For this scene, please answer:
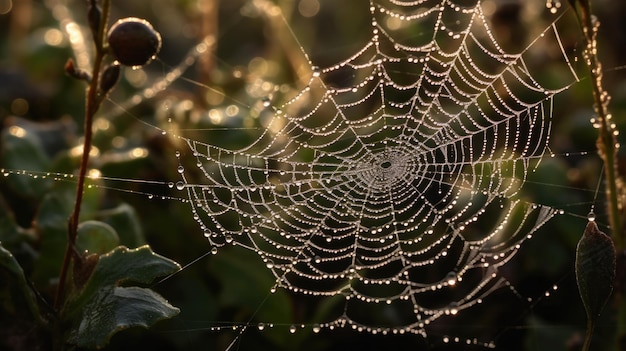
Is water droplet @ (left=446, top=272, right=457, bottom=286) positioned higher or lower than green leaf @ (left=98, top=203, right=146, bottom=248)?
lower

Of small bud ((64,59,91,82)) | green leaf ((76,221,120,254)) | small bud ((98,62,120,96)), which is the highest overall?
small bud ((64,59,91,82))

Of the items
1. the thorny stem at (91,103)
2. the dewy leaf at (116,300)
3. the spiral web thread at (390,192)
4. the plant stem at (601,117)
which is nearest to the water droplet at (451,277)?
the spiral web thread at (390,192)

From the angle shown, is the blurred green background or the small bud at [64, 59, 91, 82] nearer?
the small bud at [64, 59, 91, 82]

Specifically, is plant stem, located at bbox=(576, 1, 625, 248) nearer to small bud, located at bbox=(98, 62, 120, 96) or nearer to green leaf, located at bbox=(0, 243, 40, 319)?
small bud, located at bbox=(98, 62, 120, 96)

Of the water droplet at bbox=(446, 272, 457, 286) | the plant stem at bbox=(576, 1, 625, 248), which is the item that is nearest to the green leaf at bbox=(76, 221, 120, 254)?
the water droplet at bbox=(446, 272, 457, 286)

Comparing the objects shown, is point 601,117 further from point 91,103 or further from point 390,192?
point 91,103

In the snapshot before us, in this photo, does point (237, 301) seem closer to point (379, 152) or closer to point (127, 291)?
point (127, 291)
